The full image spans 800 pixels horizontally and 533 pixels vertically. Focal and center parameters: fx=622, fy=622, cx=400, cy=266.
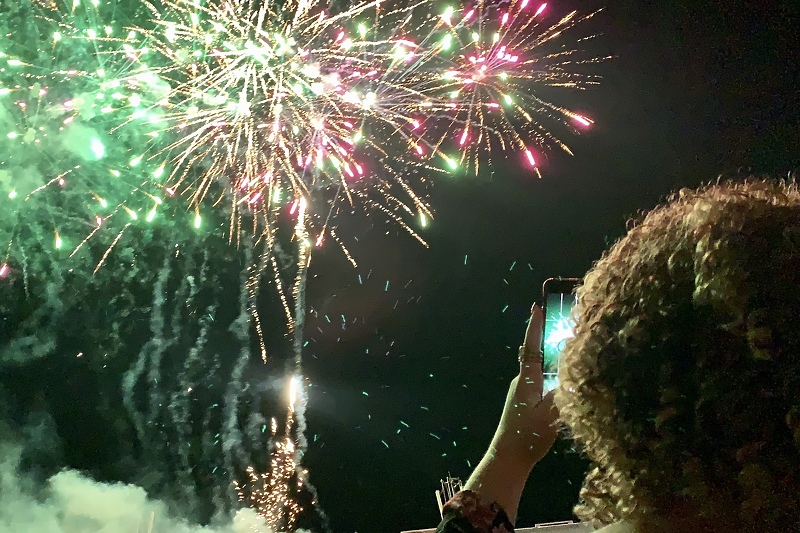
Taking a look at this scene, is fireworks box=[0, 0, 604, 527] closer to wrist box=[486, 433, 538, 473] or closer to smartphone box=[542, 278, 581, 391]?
smartphone box=[542, 278, 581, 391]

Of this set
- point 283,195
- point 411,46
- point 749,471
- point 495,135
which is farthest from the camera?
point 283,195

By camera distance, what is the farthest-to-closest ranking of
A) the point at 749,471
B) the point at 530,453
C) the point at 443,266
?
the point at 443,266 < the point at 530,453 < the point at 749,471

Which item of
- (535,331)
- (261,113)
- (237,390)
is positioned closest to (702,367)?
(535,331)

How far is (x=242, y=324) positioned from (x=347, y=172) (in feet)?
4.15

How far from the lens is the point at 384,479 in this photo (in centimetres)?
394

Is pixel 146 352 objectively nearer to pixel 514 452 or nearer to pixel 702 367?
pixel 514 452

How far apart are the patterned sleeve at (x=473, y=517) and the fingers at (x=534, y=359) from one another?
0.61ft

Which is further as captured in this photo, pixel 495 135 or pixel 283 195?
pixel 283 195

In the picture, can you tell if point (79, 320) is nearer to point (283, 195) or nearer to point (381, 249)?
point (283, 195)

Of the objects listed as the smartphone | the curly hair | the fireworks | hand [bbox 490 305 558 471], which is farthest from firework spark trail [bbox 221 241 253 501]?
the curly hair

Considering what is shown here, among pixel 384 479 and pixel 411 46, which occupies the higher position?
pixel 411 46

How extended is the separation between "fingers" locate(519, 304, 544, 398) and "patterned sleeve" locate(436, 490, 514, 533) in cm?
19

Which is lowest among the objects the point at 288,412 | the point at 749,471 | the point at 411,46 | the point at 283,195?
the point at 749,471

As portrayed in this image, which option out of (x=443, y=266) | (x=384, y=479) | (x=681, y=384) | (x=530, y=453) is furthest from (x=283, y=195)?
(x=681, y=384)
